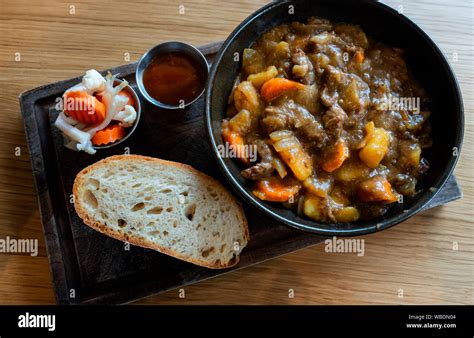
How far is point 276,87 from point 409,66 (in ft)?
3.63

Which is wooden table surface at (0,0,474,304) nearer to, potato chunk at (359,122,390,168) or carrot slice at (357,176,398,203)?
carrot slice at (357,176,398,203)

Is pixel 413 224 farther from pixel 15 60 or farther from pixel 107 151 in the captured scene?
pixel 15 60

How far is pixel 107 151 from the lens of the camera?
4.04 meters

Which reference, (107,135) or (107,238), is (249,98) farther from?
(107,238)

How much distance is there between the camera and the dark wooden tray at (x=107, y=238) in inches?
154

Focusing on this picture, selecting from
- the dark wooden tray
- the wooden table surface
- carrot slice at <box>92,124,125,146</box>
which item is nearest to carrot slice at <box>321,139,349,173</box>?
the dark wooden tray

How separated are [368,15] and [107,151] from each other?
7.36ft

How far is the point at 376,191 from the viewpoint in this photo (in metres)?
3.40

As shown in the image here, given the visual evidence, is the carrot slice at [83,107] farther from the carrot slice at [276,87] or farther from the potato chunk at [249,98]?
the carrot slice at [276,87]

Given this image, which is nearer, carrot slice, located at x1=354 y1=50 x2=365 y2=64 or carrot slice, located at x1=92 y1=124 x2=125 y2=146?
carrot slice, located at x1=354 y1=50 x2=365 y2=64

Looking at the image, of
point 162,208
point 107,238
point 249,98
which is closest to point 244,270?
point 162,208

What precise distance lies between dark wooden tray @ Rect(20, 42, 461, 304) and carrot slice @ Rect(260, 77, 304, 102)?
0.74m

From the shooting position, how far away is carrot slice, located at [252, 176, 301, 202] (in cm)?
343

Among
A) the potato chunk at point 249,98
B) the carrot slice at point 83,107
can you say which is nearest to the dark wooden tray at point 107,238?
the carrot slice at point 83,107
